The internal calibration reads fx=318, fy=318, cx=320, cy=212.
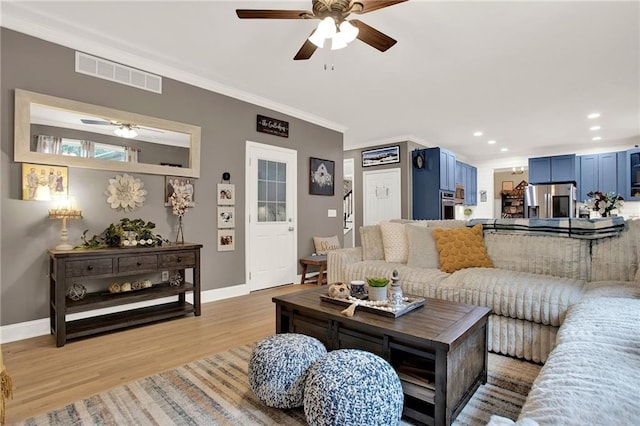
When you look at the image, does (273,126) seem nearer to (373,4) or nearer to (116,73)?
(116,73)

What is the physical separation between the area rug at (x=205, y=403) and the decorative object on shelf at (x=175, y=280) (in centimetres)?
144

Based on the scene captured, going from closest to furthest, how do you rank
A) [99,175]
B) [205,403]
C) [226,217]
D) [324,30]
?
[205,403] < [324,30] < [99,175] < [226,217]

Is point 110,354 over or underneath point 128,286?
underneath

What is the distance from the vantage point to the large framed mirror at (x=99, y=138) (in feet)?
8.91

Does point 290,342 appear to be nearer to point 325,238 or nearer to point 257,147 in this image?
point 257,147

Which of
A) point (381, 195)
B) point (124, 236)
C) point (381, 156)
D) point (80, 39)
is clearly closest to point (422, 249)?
point (124, 236)

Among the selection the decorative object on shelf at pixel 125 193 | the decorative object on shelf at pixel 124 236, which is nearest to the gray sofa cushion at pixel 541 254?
the decorative object on shelf at pixel 124 236

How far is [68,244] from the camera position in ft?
9.34

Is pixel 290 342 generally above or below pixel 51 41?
below

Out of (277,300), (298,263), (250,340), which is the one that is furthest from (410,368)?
(298,263)

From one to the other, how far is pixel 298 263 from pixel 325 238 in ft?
2.15

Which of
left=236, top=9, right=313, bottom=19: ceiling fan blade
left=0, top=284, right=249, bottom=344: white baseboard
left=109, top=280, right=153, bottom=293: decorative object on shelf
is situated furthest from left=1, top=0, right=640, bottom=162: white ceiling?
left=0, top=284, right=249, bottom=344: white baseboard

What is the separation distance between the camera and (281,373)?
1.57 meters

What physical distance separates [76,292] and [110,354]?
0.83m
